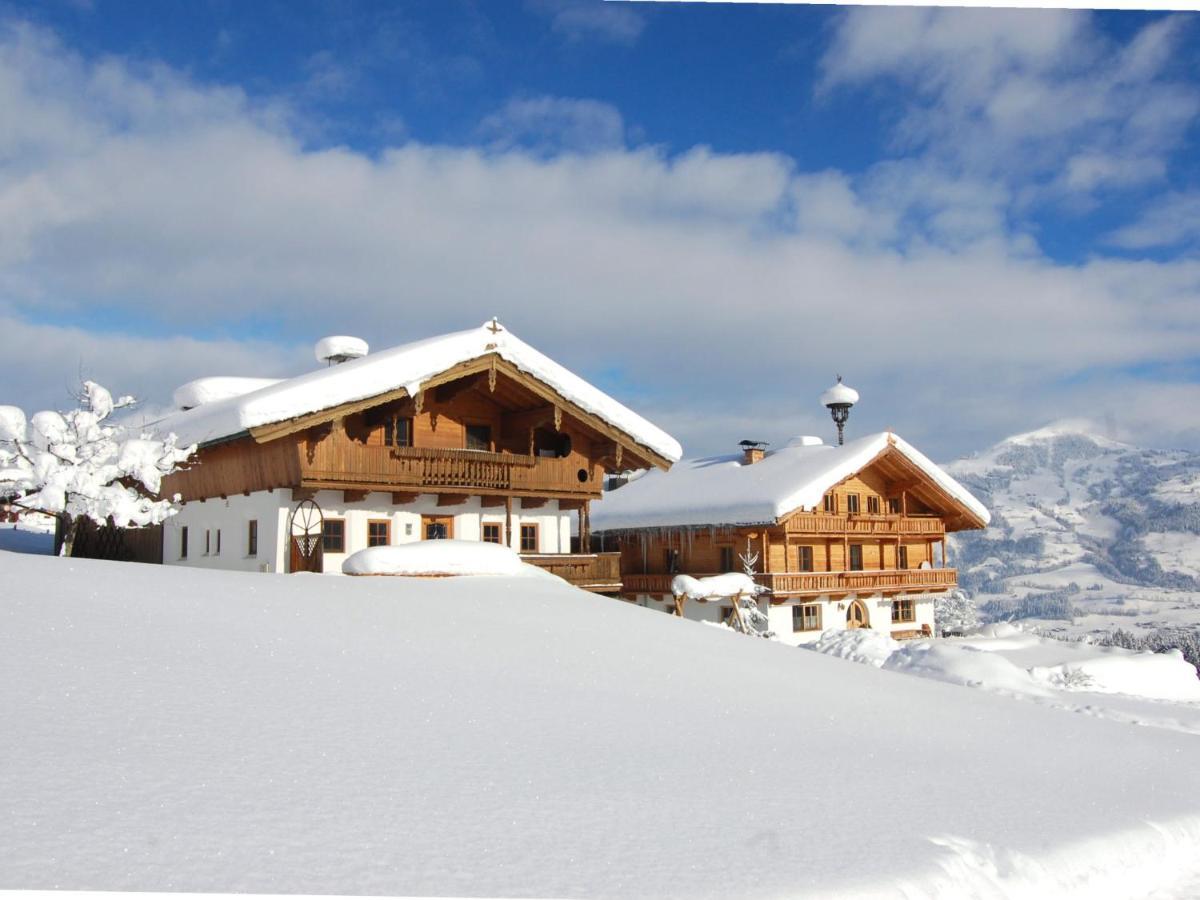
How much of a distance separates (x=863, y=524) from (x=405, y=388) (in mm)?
19989

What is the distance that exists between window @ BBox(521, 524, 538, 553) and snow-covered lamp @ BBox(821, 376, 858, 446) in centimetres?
2007

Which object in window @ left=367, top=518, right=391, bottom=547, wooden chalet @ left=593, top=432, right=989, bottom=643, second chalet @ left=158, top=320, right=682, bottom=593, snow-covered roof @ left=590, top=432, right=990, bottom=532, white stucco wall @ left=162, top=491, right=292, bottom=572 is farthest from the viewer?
wooden chalet @ left=593, top=432, right=989, bottom=643

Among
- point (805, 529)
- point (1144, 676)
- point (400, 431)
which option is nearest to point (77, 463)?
point (400, 431)

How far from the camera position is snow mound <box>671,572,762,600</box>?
25734 millimetres

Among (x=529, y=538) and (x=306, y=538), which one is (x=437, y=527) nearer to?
(x=529, y=538)

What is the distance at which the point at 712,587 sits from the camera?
85.6 ft

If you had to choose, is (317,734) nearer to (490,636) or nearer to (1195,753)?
(490,636)

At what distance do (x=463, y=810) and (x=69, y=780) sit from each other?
2.05 meters

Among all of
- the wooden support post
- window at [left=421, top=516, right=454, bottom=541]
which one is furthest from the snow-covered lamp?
window at [left=421, top=516, right=454, bottom=541]

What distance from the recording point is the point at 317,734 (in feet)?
21.0

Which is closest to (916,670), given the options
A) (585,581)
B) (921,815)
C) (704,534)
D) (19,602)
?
(585,581)

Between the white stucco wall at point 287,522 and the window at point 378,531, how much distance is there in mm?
107

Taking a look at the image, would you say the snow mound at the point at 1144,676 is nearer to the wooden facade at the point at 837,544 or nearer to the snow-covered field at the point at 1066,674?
the snow-covered field at the point at 1066,674

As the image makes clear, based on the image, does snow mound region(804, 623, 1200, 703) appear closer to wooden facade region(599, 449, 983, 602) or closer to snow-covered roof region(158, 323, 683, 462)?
wooden facade region(599, 449, 983, 602)
